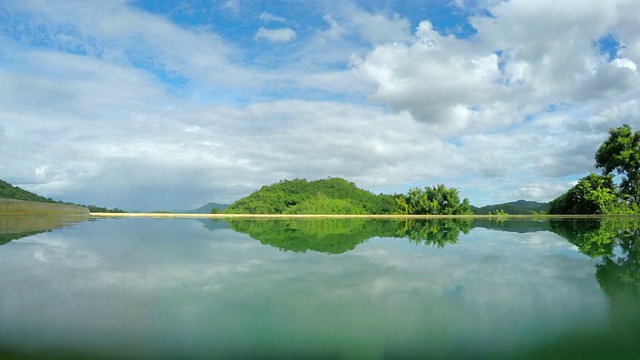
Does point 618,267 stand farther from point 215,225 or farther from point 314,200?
point 314,200

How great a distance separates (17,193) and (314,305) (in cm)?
2146

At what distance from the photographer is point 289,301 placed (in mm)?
2949

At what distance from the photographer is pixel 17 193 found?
63.8ft

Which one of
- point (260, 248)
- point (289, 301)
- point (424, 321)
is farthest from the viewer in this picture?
point (260, 248)

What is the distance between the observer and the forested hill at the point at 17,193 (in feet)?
61.4

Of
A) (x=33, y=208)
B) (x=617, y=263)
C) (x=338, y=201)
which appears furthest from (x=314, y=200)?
(x=617, y=263)

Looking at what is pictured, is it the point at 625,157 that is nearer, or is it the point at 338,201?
the point at 625,157

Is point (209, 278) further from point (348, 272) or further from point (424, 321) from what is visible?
point (424, 321)

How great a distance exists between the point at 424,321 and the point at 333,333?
1.88 feet

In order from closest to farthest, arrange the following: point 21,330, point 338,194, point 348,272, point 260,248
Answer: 1. point 21,330
2. point 348,272
3. point 260,248
4. point 338,194

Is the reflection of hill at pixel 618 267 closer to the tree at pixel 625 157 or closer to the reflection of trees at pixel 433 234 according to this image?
the reflection of trees at pixel 433 234

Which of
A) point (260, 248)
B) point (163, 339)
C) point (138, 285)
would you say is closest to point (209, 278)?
point (138, 285)

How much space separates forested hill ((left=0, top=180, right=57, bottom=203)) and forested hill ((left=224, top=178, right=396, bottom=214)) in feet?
30.7

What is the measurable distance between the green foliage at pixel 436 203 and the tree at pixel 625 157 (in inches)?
245
